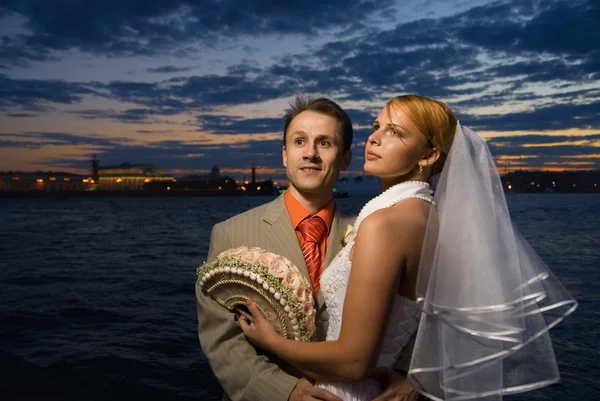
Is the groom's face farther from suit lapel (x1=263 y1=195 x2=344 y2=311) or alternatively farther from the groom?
suit lapel (x1=263 y1=195 x2=344 y2=311)

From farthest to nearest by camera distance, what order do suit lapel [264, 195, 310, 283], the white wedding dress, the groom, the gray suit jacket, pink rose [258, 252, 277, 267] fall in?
1. suit lapel [264, 195, 310, 283]
2. the groom
3. the gray suit jacket
4. pink rose [258, 252, 277, 267]
5. the white wedding dress

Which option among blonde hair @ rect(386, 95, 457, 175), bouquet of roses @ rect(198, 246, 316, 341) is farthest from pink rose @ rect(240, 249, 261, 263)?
blonde hair @ rect(386, 95, 457, 175)

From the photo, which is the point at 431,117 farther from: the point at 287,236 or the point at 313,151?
the point at 287,236

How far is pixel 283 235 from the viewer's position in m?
3.59

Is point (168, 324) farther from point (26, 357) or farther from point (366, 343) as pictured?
point (366, 343)

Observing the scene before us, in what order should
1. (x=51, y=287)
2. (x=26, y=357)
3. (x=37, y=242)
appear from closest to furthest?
1. (x=26, y=357)
2. (x=51, y=287)
3. (x=37, y=242)

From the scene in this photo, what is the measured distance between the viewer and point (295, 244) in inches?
140

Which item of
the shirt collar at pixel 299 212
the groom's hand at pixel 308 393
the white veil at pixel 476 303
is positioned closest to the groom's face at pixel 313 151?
the shirt collar at pixel 299 212

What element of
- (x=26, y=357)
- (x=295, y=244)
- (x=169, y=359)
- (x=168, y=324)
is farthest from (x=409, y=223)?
(x=168, y=324)

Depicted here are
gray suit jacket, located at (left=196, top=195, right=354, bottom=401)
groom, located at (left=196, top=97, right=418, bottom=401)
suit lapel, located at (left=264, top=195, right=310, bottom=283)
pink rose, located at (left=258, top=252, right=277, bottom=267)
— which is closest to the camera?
pink rose, located at (left=258, top=252, right=277, bottom=267)

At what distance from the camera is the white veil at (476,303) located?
98.5 inches

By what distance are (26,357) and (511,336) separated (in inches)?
459

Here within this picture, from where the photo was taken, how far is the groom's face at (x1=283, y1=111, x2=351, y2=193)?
359 centimetres

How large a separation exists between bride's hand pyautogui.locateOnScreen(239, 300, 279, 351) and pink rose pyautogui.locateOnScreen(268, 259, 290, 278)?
210mm
